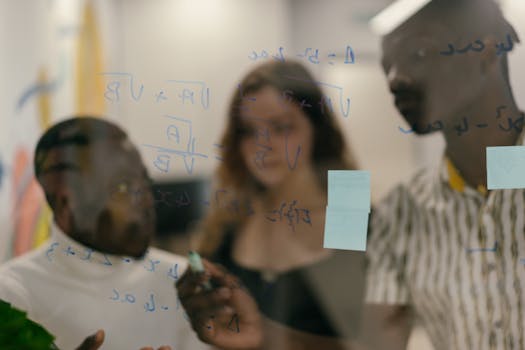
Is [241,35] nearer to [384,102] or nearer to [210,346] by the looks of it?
[384,102]

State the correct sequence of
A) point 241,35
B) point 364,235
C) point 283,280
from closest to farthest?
point 364,235 < point 241,35 < point 283,280

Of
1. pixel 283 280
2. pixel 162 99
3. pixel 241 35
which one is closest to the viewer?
pixel 162 99

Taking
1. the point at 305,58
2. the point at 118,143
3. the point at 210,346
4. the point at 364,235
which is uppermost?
the point at 305,58

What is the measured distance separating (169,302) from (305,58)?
475 mm

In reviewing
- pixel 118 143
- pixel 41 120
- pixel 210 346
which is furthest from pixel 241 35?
pixel 210 346

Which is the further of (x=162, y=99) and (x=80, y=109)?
(x=80, y=109)

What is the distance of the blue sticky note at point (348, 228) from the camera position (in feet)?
2.36

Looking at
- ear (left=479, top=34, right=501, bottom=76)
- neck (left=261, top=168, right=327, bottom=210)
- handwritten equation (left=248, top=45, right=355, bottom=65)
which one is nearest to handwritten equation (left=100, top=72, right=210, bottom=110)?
handwritten equation (left=248, top=45, right=355, bottom=65)

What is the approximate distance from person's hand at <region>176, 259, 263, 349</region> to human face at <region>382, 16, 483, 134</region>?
420 millimetres

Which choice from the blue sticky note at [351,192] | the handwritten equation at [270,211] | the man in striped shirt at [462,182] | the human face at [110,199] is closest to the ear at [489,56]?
the man in striped shirt at [462,182]

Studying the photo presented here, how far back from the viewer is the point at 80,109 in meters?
Result: 0.97

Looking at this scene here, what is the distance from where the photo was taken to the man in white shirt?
80cm

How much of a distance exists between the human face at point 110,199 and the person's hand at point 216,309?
111 millimetres

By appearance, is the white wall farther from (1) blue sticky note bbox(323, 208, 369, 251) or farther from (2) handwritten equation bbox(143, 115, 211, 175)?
(1) blue sticky note bbox(323, 208, 369, 251)
